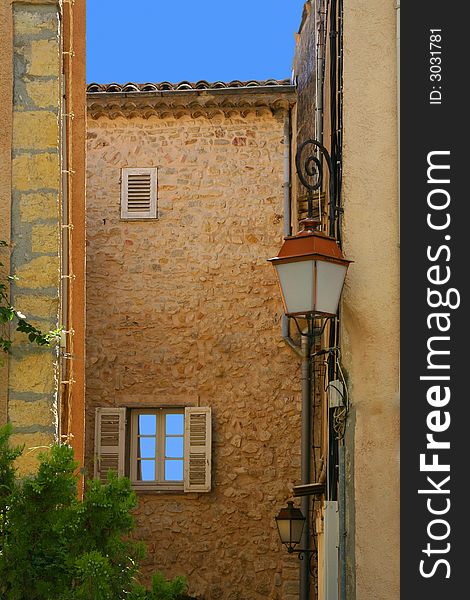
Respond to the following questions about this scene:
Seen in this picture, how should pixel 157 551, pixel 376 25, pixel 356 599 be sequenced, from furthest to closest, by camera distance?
pixel 157 551 < pixel 376 25 < pixel 356 599

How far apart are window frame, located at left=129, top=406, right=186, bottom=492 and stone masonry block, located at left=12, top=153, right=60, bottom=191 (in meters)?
7.34

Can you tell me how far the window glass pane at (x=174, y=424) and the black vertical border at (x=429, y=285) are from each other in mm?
8583

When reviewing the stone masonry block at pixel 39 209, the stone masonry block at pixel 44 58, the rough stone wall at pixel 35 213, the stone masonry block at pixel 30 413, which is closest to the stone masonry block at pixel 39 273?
the rough stone wall at pixel 35 213

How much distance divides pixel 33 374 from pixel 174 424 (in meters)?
7.52

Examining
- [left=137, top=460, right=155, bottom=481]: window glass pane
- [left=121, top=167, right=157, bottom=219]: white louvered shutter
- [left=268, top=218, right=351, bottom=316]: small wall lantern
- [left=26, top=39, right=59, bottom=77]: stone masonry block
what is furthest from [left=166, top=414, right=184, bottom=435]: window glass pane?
[left=268, top=218, right=351, bottom=316]: small wall lantern

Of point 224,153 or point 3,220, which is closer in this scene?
point 3,220

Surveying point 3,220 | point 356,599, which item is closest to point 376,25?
point 3,220

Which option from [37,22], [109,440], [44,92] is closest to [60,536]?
[44,92]

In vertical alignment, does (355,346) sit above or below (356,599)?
above

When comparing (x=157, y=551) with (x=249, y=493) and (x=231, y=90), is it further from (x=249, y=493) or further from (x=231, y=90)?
(x=231, y=90)

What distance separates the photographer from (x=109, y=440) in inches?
648

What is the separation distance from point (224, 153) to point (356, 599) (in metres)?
9.77

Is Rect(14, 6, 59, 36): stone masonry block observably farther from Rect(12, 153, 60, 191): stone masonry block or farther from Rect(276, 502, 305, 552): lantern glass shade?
Rect(276, 502, 305, 552): lantern glass shade

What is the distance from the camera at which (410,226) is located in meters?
8.32
